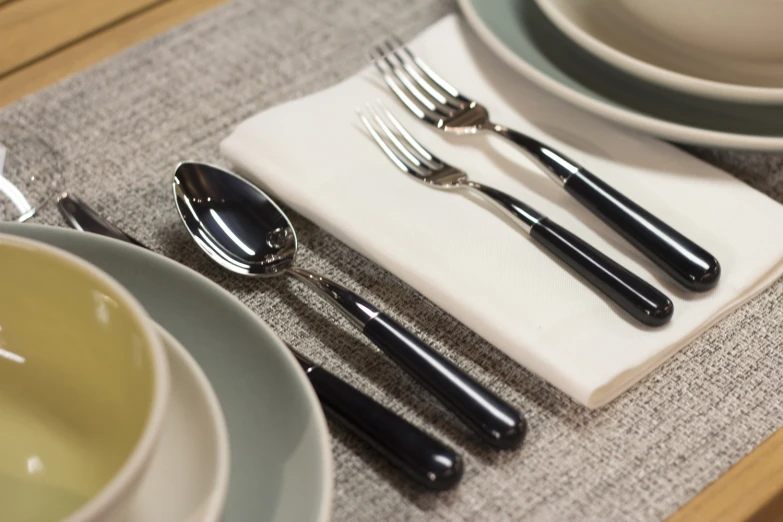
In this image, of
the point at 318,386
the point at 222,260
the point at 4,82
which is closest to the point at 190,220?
the point at 222,260

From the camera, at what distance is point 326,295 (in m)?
0.47

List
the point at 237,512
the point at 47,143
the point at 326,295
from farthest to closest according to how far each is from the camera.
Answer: the point at 47,143, the point at 326,295, the point at 237,512

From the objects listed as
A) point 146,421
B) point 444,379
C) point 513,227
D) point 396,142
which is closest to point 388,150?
point 396,142

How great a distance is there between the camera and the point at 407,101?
0.61 m

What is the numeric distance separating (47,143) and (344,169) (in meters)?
0.23

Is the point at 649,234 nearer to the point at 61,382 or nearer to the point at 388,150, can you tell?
the point at 388,150

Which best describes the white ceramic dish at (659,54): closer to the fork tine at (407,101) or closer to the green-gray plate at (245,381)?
the fork tine at (407,101)

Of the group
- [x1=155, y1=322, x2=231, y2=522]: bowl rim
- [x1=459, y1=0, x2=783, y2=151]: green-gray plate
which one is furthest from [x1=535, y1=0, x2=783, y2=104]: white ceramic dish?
[x1=155, y1=322, x2=231, y2=522]: bowl rim

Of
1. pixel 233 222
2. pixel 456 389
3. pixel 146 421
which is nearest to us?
pixel 146 421

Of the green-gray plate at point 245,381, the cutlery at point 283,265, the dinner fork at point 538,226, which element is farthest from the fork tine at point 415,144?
the green-gray plate at point 245,381

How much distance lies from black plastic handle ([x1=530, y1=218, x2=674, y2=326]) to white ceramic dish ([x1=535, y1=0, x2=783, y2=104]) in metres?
0.14

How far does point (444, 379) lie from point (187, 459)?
0.14 metres

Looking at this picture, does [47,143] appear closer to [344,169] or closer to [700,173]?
[344,169]

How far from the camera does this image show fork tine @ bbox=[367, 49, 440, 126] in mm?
592
